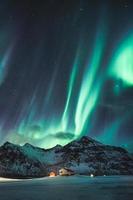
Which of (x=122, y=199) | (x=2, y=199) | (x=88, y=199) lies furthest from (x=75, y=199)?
(x=2, y=199)

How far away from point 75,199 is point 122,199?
7575 mm

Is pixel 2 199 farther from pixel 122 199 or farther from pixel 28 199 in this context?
pixel 122 199

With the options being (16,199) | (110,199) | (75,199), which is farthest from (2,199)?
(110,199)

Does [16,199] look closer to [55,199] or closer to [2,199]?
[2,199]

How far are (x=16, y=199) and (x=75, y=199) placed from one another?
940 cm

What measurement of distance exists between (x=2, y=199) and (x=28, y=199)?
13.6 feet

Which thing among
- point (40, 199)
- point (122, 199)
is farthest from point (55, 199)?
point (122, 199)

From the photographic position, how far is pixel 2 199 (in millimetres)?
56844

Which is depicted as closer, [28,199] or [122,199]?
[122,199]

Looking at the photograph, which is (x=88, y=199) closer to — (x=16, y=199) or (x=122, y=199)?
(x=122, y=199)

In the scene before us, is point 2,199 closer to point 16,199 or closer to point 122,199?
point 16,199

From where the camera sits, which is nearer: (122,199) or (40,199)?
(122,199)

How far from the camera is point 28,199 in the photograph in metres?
57.8

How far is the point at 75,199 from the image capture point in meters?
56.8
